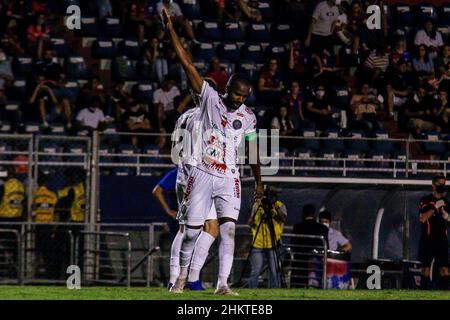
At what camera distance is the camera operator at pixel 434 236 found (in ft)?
68.5

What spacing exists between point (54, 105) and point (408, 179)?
696 cm

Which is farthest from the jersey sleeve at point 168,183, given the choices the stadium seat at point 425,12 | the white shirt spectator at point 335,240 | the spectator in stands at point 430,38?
the stadium seat at point 425,12

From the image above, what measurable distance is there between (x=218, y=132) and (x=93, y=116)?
1252cm

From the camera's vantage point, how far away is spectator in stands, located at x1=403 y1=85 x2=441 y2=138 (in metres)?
28.5

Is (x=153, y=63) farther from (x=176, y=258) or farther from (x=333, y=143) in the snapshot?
(x=176, y=258)

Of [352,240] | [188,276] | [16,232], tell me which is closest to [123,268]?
[16,232]

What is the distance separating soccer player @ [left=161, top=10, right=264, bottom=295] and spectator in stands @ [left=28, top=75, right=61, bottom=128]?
12235 millimetres

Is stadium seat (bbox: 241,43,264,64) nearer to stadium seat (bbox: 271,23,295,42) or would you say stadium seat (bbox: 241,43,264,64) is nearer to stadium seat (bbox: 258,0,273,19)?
stadium seat (bbox: 271,23,295,42)

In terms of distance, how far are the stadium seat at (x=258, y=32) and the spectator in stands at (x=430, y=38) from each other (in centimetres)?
328

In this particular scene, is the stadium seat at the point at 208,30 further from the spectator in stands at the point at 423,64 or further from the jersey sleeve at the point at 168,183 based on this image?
the jersey sleeve at the point at 168,183

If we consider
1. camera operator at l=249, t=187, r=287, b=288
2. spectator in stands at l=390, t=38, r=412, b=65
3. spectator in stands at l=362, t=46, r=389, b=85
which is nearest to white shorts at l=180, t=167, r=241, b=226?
camera operator at l=249, t=187, r=287, b=288

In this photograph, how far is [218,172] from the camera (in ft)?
44.9

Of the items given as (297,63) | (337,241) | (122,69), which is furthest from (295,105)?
A: (337,241)

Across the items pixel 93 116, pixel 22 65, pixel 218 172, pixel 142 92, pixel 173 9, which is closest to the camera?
pixel 218 172
